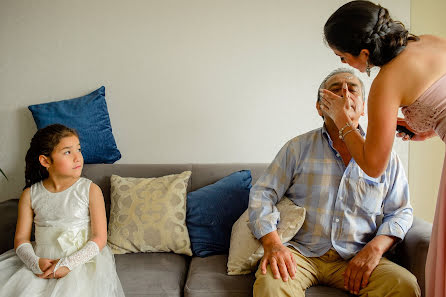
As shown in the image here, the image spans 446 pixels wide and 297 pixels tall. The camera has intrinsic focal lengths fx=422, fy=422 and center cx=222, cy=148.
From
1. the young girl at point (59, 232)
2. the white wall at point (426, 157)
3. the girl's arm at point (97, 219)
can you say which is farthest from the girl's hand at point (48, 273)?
the white wall at point (426, 157)

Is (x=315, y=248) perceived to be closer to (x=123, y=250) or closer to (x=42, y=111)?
(x=123, y=250)

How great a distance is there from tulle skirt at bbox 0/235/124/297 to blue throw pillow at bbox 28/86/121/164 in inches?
32.7

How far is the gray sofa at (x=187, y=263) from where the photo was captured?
176cm

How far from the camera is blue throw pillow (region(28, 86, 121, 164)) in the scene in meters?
2.56

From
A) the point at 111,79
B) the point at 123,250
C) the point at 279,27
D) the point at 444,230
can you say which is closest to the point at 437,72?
the point at 444,230

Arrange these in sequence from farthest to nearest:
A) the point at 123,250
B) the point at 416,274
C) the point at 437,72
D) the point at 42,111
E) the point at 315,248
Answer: the point at 42,111 < the point at 123,250 < the point at 315,248 < the point at 416,274 < the point at 437,72

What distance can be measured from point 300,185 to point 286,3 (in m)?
1.29

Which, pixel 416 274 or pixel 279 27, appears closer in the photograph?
pixel 416 274

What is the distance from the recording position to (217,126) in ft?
8.87

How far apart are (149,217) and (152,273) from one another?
1.16 feet

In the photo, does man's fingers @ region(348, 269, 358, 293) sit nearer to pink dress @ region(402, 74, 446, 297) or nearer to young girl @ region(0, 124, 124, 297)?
pink dress @ region(402, 74, 446, 297)

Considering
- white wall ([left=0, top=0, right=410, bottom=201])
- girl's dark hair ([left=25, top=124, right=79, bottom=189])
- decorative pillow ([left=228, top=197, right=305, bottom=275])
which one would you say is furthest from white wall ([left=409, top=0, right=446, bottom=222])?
girl's dark hair ([left=25, top=124, right=79, bottom=189])

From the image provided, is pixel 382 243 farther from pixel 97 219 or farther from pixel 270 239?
pixel 97 219

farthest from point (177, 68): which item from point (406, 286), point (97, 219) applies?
point (406, 286)
